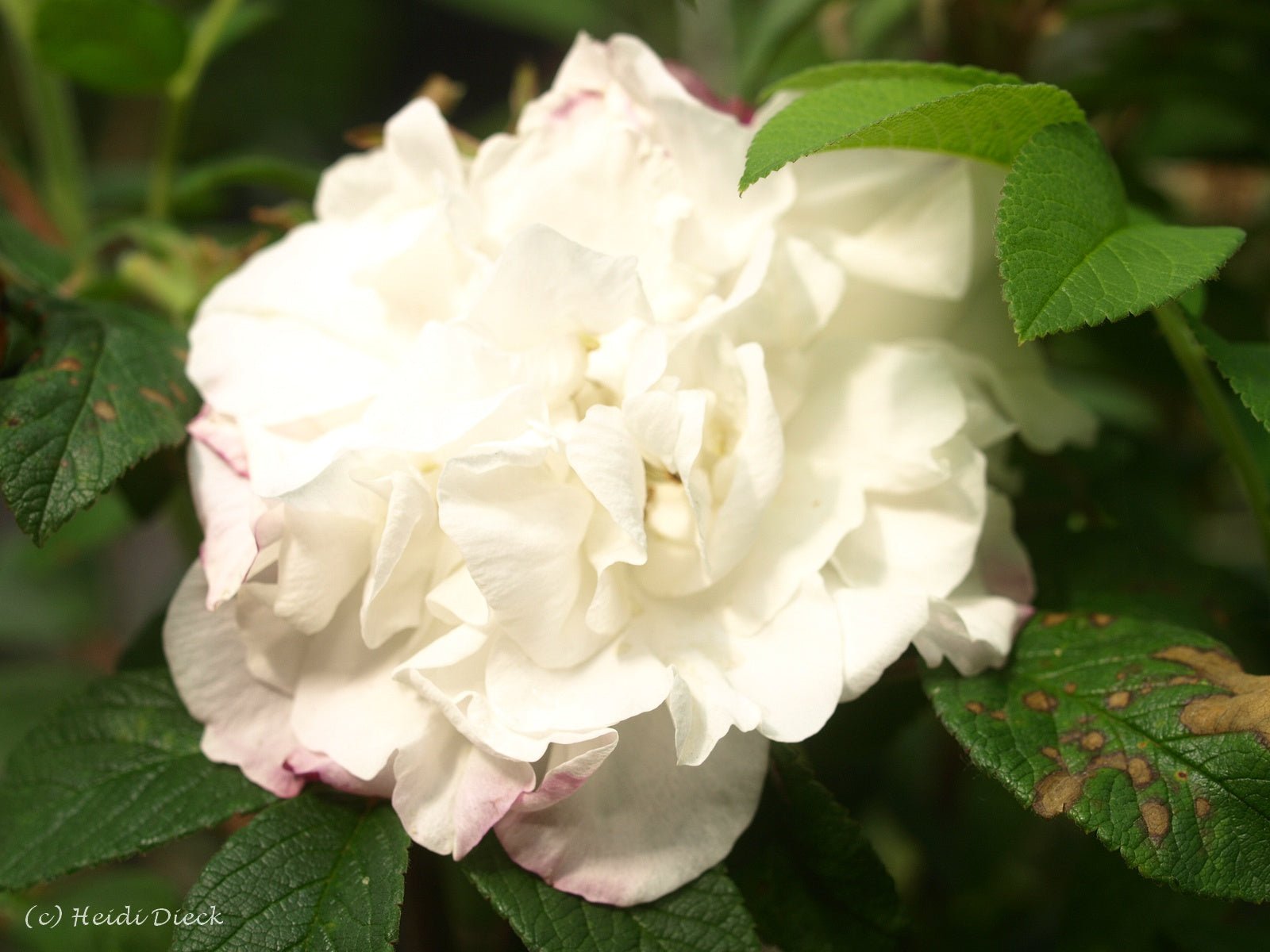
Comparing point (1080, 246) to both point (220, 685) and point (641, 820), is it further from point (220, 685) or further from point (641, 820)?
point (220, 685)

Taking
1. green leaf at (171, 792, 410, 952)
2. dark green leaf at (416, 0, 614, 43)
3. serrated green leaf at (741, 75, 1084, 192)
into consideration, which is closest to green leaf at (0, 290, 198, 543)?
green leaf at (171, 792, 410, 952)

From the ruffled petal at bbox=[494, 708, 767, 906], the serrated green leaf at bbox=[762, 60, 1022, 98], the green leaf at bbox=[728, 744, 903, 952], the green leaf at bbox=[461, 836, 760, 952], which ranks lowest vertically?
the green leaf at bbox=[728, 744, 903, 952]

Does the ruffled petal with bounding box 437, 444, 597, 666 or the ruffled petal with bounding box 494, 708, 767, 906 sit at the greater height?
the ruffled petal with bounding box 437, 444, 597, 666

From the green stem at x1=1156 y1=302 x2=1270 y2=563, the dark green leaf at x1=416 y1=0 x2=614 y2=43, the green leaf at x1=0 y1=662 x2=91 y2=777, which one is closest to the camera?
the green stem at x1=1156 y1=302 x2=1270 y2=563

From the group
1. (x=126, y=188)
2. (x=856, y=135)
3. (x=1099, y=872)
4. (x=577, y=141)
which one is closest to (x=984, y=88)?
(x=856, y=135)

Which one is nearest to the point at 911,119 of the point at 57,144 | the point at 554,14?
the point at 57,144

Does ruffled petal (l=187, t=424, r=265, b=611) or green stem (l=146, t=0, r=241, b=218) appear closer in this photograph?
ruffled petal (l=187, t=424, r=265, b=611)

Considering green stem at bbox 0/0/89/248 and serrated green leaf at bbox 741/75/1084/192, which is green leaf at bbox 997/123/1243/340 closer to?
serrated green leaf at bbox 741/75/1084/192
